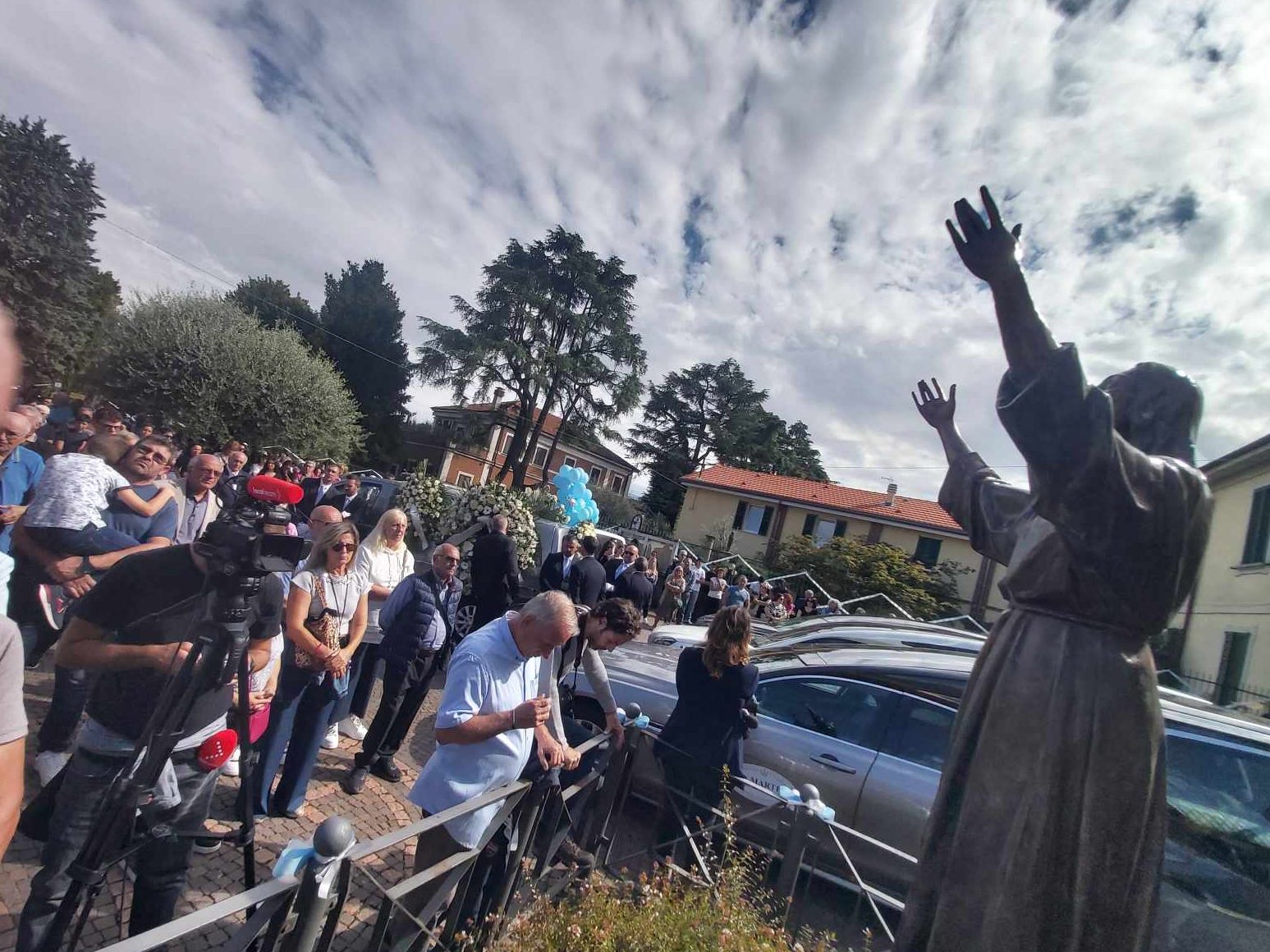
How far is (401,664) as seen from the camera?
4484 millimetres

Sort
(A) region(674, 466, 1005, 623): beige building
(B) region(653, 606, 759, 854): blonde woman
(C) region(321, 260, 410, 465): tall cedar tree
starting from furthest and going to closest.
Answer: (C) region(321, 260, 410, 465): tall cedar tree, (A) region(674, 466, 1005, 623): beige building, (B) region(653, 606, 759, 854): blonde woman

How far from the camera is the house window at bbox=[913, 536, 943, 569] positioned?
98.1 ft

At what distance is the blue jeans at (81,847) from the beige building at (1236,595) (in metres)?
17.0

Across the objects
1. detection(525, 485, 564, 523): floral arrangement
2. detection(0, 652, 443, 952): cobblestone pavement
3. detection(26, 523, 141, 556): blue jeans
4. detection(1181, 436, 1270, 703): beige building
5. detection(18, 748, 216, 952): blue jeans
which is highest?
detection(1181, 436, 1270, 703): beige building

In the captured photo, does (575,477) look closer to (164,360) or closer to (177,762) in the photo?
(177,762)

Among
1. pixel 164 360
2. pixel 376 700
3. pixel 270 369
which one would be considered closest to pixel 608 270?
pixel 270 369

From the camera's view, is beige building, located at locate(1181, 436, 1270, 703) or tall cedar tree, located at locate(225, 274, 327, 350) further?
→ tall cedar tree, located at locate(225, 274, 327, 350)

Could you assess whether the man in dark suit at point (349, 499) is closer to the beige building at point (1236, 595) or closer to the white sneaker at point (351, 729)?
the white sneaker at point (351, 729)

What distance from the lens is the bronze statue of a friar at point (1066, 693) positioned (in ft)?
4.39

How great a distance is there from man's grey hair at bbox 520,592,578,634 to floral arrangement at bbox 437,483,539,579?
6.50 meters

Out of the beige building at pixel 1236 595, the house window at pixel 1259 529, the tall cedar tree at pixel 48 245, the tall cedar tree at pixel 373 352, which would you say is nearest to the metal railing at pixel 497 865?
the beige building at pixel 1236 595

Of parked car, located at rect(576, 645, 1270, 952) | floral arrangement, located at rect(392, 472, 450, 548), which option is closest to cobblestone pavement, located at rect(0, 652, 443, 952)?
parked car, located at rect(576, 645, 1270, 952)

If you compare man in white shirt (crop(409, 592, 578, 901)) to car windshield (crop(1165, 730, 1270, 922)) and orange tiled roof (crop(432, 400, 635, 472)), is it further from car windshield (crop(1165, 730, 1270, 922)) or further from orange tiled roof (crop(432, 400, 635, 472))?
orange tiled roof (crop(432, 400, 635, 472))

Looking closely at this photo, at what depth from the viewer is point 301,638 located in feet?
12.0
